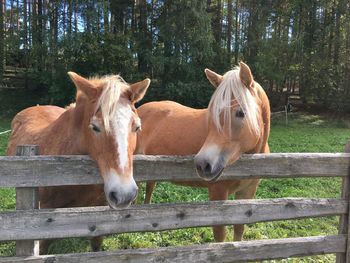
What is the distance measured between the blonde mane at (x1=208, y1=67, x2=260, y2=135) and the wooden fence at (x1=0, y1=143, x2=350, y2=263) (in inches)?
12.7

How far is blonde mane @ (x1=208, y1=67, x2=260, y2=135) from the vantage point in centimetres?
326

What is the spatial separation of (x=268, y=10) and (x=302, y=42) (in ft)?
8.83

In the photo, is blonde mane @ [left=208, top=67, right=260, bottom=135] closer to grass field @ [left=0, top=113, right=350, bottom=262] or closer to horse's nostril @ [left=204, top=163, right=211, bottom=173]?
horse's nostril @ [left=204, top=163, right=211, bottom=173]

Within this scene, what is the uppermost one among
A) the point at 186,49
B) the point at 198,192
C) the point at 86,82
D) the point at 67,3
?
the point at 67,3

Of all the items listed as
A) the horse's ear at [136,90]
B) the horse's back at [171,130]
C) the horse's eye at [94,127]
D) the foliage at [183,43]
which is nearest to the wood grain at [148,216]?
the horse's eye at [94,127]

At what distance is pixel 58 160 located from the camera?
9.07 feet

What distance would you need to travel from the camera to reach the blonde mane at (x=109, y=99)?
2760 millimetres

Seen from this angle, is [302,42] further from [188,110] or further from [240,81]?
[240,81]

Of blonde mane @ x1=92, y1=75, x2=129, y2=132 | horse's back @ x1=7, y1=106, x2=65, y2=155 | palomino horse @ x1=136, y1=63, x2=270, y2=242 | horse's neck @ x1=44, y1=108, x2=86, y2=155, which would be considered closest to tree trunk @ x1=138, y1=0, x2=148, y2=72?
horse's back @ x1=7, y1=106, x2=65, y2=155

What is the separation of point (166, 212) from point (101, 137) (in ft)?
2.57

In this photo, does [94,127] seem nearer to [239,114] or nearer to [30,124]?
[239,114]

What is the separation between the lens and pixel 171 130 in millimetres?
5148

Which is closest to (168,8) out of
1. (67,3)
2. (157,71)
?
(157,71)

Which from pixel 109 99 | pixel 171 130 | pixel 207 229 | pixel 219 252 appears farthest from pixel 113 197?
pixel 207 229
